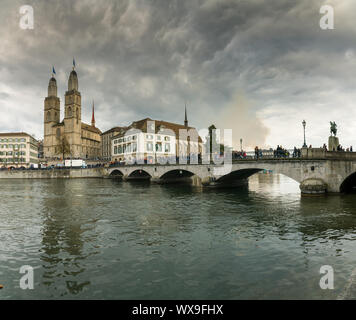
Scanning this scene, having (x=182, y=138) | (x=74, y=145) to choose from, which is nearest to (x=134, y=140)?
(x=182, y=138)

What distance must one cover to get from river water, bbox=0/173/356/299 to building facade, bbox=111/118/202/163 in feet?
203

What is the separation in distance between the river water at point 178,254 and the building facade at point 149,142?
61.9 metres

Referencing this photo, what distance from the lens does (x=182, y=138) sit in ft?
331

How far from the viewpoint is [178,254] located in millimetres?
9859

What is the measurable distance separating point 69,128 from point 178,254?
122633mm

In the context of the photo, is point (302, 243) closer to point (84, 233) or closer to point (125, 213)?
point (84, 233)

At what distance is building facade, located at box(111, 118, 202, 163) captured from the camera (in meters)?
84.2

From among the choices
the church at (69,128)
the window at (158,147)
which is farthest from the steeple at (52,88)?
the window at (158,147)

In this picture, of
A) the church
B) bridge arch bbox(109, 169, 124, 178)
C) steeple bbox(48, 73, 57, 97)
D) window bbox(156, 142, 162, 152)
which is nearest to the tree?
the church

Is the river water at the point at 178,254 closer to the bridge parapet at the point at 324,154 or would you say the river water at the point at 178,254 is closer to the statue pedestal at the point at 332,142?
the bridge parapet at the point at 324,154

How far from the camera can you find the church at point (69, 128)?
119 metres

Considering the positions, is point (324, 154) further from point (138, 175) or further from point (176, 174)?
point (138, 175)

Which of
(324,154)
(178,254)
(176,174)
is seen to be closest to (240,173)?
(324,154)
